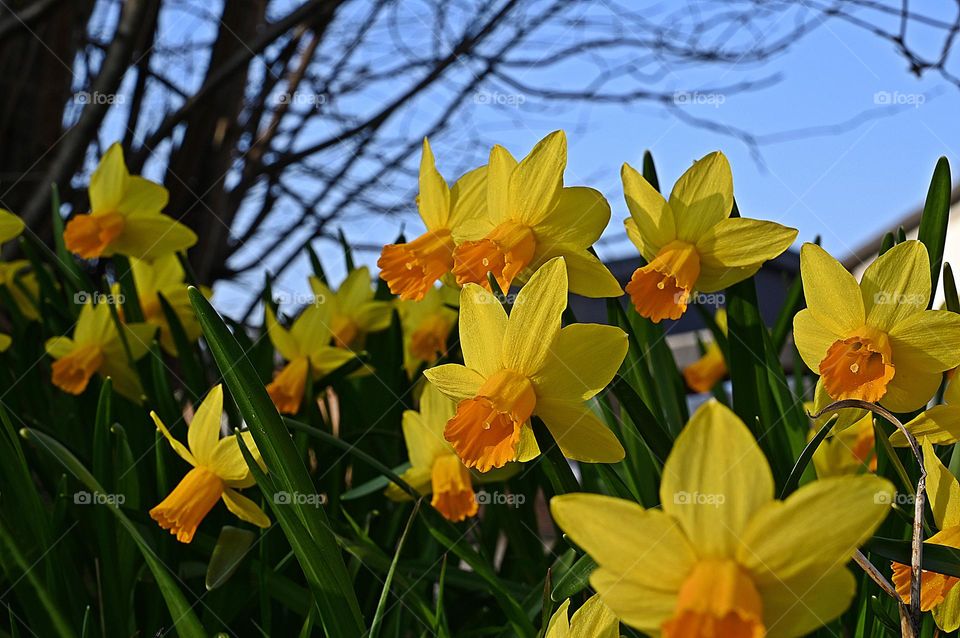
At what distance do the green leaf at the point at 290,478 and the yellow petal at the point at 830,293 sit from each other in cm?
45

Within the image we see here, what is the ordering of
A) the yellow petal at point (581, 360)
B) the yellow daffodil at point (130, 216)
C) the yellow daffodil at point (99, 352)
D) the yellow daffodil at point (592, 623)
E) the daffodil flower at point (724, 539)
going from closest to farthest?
the daffodil flower at point (724, 539) < the yellow daffodil at point (592, 623) < the yellow petal at point (581, 360) < the yellow daffodil at point (99, 352) < the yellow daffodil at point (130, 216)

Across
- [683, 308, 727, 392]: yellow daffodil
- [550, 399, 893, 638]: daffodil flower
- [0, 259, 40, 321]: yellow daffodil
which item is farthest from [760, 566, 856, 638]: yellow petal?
[0, 259, 40, 321]: yellow daffodil

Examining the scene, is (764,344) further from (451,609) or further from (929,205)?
(451,609)

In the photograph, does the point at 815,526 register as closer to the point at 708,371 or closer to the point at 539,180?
the point at 539,180

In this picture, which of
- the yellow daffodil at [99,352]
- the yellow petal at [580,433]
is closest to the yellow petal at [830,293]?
the yellow petal at [580,433]

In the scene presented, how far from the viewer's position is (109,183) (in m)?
1.48

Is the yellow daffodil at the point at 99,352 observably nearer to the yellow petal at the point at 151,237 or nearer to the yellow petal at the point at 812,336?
the yellow petal at the point at 151,237

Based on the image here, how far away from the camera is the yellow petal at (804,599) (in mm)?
391

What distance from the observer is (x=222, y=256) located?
3312 mm

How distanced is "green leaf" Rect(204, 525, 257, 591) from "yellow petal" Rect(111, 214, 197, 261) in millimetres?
709

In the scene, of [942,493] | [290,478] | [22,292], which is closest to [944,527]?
A: [942,493]

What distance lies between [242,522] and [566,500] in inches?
31.6

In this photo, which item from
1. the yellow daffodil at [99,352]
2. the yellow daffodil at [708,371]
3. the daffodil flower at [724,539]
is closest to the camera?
the daffodil flower at [724,539]

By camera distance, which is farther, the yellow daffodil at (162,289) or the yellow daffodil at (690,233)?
the yellow daffodil at (162,289)
